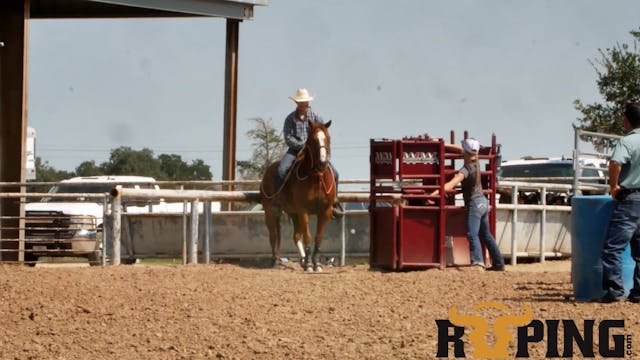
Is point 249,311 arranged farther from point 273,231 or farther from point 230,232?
point 230,232

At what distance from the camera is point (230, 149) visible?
80.5 ft

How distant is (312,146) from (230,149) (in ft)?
23.6

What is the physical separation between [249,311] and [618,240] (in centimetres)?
356

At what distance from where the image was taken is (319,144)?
17.4 metres

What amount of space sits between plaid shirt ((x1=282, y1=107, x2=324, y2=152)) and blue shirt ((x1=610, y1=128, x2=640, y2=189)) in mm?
6761

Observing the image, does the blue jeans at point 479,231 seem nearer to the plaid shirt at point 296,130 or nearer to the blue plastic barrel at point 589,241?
the plaid shirt at point 296,130

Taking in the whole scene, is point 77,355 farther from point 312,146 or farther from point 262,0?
point 262,0

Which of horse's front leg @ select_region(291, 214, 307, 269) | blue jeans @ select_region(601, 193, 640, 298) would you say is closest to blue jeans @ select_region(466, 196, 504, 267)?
horse's front leg @ select_region(291, 214, 307, 269)

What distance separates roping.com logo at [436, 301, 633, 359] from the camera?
9508mm

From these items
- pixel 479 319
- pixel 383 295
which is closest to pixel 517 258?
pixel 383 295

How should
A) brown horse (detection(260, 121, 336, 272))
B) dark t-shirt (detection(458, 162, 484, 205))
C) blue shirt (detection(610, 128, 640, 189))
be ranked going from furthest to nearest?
brown horse (detection(260, 121, 336, 272)) → dark t-shirt (detection(458, 162, 484, 205)) → blue shirt (detection(610, 128, 640, 189))

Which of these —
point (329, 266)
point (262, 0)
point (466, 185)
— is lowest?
point (329, 266)

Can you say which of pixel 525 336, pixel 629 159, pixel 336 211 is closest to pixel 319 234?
pixel 336 211

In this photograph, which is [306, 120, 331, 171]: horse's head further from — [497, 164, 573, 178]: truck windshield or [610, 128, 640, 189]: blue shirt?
[497, 164, 573, 178]: truck windshield
